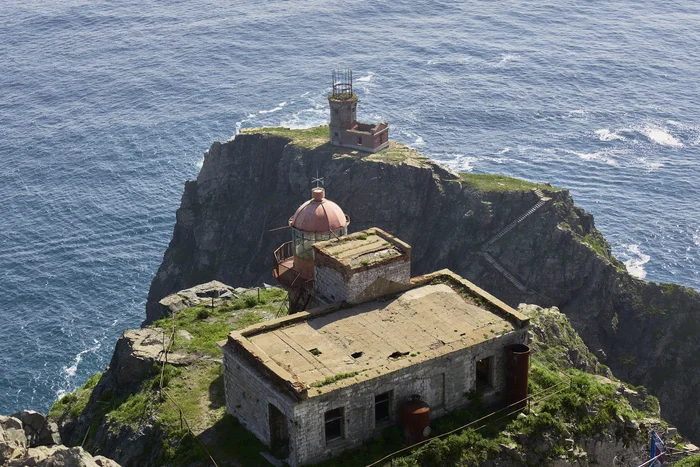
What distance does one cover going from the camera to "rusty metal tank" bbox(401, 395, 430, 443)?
1777 inches

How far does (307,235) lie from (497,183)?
76.6m

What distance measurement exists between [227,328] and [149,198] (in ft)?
291

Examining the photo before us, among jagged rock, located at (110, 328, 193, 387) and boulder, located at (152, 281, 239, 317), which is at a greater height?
jagged rock, located at (110, 328, 193, 387)

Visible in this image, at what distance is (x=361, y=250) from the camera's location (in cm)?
5184

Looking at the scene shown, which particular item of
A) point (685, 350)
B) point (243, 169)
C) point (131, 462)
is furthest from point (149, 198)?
point (131, 462)

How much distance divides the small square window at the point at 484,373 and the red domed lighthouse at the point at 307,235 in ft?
35.0

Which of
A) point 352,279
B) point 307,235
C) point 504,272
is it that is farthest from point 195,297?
point 504,272

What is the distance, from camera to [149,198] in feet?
486

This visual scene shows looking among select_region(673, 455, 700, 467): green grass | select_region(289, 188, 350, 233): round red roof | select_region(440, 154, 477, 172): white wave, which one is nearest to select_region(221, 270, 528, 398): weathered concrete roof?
select_region(289, 188, 350, 233): round red roof

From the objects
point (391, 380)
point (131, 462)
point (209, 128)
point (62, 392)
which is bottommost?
point (62, 392)

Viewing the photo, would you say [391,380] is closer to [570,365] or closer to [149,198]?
[570,365]

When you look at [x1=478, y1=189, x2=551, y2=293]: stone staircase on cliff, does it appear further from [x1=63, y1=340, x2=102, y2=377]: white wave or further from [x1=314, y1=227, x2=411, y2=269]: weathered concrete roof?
[x1=314, y1=227, x2=411, y2=269]: weathered concrete roof

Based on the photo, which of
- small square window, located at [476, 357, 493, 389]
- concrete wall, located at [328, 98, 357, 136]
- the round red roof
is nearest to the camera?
small square window, located at [476, 357, 493, 389]

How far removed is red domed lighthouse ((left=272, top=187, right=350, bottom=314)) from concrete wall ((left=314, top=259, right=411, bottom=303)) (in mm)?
1402
